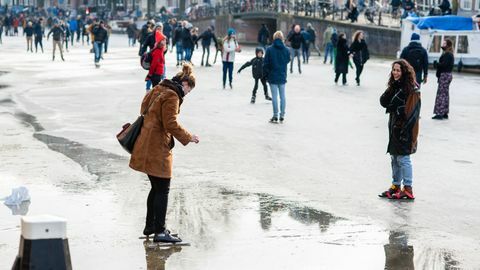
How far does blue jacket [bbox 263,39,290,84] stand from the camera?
17078 mm

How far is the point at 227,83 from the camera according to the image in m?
26.3

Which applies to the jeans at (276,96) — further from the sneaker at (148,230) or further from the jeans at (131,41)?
the jeans at (131,41)

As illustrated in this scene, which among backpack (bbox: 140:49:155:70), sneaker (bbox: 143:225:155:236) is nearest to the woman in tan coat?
sneaker (bbox: 143:225:155:236)

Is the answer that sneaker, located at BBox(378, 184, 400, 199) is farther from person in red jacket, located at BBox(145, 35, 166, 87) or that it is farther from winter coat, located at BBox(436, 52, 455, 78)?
person in red jacket, located at BBox(145, 35, 166, 87)

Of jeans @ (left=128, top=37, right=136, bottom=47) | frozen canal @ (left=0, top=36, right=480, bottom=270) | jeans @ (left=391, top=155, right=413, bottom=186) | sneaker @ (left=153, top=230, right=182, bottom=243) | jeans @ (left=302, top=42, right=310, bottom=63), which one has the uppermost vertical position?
jeans @ (left=391, top=155, right=413, bottom=186)

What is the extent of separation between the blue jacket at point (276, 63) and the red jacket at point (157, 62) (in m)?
3.17

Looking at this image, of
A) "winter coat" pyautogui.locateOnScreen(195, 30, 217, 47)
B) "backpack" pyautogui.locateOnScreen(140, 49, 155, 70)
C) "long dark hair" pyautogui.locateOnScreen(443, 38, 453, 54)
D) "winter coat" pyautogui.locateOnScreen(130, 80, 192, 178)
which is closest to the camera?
"winter coat" pyautogui.locateOnScreen(130, 80, 192, 178)

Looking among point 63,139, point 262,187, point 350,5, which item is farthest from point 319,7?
point 262,187

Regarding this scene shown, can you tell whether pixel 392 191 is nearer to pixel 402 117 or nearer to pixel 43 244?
pixel 402 117

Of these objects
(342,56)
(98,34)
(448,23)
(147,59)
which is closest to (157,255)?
(147,59)

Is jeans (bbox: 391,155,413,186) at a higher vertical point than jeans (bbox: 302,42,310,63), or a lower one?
higher

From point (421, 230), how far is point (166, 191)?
8.02ft

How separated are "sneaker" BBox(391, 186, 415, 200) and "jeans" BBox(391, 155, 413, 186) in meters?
0.07

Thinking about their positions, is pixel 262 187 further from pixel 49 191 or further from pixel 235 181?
pixel 49 191
